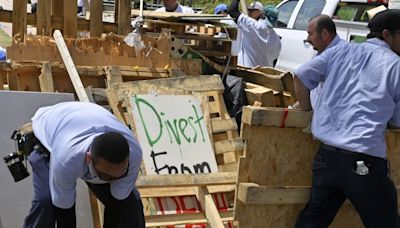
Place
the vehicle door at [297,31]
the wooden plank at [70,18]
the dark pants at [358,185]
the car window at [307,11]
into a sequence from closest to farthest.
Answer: the dark pants at [358,185], the wooden plank at [70,18], the vehicle door at [297,31], the car window at [307,11]

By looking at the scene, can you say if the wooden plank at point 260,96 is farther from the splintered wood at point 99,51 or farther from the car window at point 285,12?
the car window at point 285,12

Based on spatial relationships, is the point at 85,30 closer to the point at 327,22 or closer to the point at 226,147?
the point at 226,147

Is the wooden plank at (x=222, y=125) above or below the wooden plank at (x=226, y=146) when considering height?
above

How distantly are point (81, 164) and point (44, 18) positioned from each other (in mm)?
3062

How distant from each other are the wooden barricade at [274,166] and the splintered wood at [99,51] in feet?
6.63

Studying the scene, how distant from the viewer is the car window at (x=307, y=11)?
962 cm

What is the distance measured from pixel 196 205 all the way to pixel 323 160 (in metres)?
1.23

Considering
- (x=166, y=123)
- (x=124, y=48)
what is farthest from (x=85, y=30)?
(x=166, y=123)

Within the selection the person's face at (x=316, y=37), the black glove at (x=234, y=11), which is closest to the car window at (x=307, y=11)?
the black glove at (x=234, y=11)

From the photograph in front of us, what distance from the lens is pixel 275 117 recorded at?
4129 millimetres

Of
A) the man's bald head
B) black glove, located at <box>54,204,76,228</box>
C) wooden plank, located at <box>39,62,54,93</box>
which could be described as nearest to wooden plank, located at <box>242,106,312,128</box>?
the man's bald head

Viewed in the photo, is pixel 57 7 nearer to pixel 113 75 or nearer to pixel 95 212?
pixel 113 75

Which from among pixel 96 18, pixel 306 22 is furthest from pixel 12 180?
Result: pixel 306 22

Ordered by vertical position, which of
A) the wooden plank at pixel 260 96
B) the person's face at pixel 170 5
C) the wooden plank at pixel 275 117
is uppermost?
the person's face at pixel 170 5
